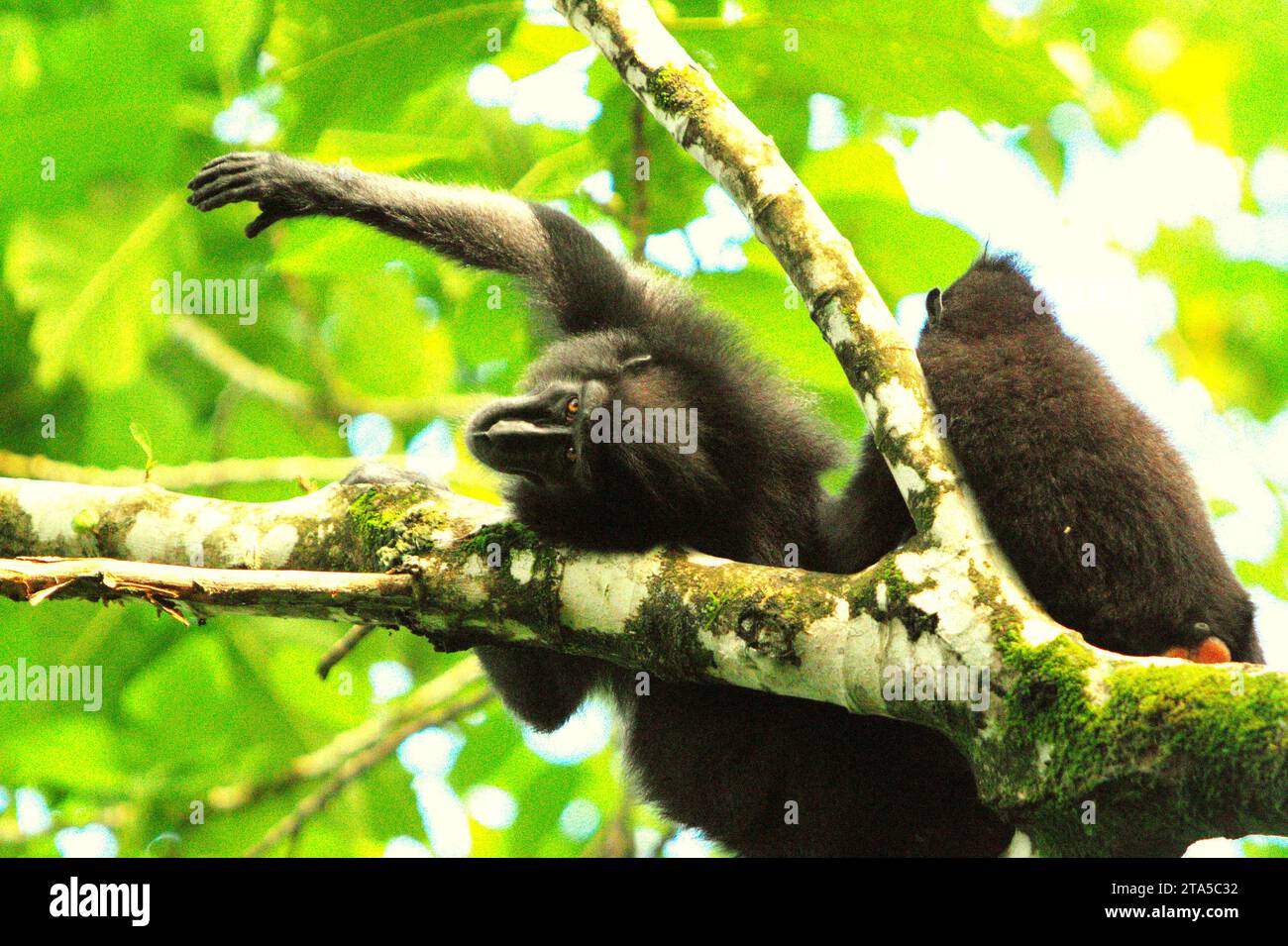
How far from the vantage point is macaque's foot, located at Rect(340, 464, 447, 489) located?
187 inches

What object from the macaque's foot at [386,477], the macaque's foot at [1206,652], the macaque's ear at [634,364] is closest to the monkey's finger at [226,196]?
the macaque's foot at [386,477]

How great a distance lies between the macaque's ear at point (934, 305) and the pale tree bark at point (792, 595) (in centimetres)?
62

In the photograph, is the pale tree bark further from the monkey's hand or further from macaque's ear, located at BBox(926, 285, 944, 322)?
the monkey's hand

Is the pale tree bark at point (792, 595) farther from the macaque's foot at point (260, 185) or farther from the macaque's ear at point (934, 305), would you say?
the macaque's foot at point (260, 185)

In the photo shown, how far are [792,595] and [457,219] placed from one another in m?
2.48

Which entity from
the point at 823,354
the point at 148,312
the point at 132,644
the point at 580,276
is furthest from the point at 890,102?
the point at 132,644

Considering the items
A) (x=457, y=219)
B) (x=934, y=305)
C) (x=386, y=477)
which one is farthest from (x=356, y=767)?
(x=934, y=305)

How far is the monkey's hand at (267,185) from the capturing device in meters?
4.82

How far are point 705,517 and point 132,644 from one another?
483 cm

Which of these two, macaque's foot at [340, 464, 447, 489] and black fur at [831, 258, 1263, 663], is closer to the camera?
black fur at [831, 258, 1263, 663]

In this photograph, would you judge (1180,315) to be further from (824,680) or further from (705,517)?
(824,680)

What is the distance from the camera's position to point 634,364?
488 centimetres

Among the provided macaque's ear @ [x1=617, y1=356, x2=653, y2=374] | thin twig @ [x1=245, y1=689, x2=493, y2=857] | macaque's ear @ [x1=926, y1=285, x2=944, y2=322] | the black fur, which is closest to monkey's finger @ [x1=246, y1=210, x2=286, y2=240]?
macaque's ear @ [x1=617, y1=356, x2=653, y2=374]

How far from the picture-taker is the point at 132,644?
25.5ft
